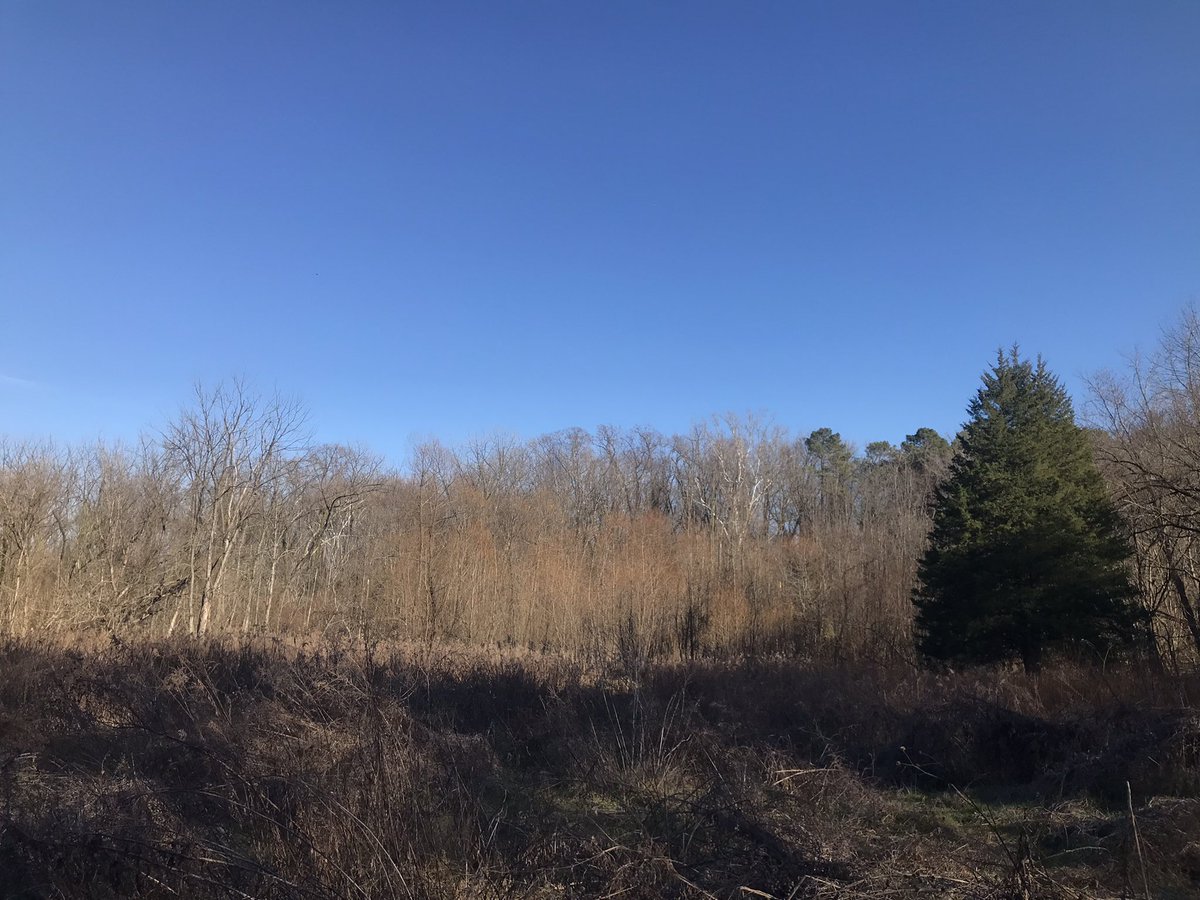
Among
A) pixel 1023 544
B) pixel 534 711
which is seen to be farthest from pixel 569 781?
pixel 1023 544

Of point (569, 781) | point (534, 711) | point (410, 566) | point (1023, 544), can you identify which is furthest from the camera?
point (410, 566)

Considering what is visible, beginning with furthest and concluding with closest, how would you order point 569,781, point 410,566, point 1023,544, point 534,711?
point 410,566
point 1023,544
point 534,711
point 569,781

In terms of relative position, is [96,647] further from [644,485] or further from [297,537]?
[644,485]

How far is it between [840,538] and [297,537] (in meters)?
17.0

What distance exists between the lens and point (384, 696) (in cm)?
689

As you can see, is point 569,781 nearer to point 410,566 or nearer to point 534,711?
point 534,711

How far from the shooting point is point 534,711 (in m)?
9.84

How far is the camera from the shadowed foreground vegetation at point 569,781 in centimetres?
388

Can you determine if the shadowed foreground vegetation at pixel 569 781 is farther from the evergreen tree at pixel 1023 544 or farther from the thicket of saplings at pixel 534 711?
the evergreen tree at pixel 1023 544

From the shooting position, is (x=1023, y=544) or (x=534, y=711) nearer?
(x=534, y=711)

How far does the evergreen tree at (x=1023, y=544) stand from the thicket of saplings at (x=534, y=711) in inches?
29.8

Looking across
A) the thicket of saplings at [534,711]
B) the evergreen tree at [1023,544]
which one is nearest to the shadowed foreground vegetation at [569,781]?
the thicket of saplings at [534,711]

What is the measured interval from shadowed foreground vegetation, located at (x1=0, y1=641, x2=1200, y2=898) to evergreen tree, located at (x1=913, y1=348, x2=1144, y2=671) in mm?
3294

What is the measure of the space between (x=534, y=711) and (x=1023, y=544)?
10711 mm
